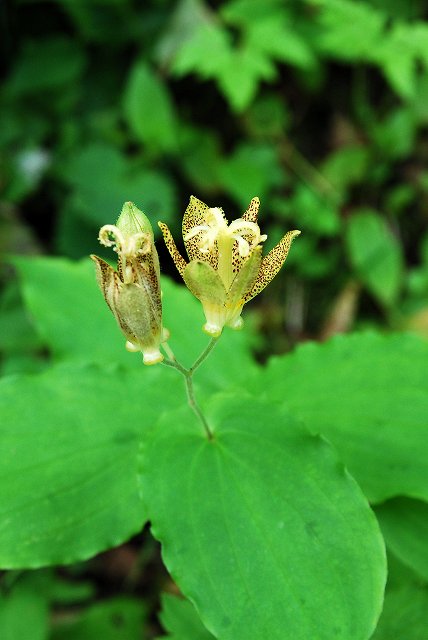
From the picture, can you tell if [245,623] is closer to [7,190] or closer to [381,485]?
[381,485]

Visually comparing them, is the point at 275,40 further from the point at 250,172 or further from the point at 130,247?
the point at 130,247

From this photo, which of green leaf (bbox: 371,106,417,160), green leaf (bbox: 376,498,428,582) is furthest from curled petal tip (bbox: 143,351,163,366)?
green leaf (bbox: 371,106,417,160)

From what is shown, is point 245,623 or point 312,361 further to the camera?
point 312,361

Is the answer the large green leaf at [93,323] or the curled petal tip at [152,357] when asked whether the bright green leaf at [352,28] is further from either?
the curled petal tip at [152,357]

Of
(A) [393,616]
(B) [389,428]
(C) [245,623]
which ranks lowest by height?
(A) [393,616]

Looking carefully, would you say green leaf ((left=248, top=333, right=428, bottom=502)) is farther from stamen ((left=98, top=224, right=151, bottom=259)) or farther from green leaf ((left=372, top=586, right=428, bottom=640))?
stamen ((left=98, top=224, right=151, bottom=259))

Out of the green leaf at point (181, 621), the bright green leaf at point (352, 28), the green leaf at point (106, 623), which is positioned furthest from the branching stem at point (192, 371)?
the bright green leaf at point (352, 28)

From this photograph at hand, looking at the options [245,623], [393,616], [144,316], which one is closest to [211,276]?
[144,316]

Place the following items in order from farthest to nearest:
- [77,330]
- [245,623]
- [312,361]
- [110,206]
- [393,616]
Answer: [110,206], [77,330], [312,361], [393,616], [245,623]
